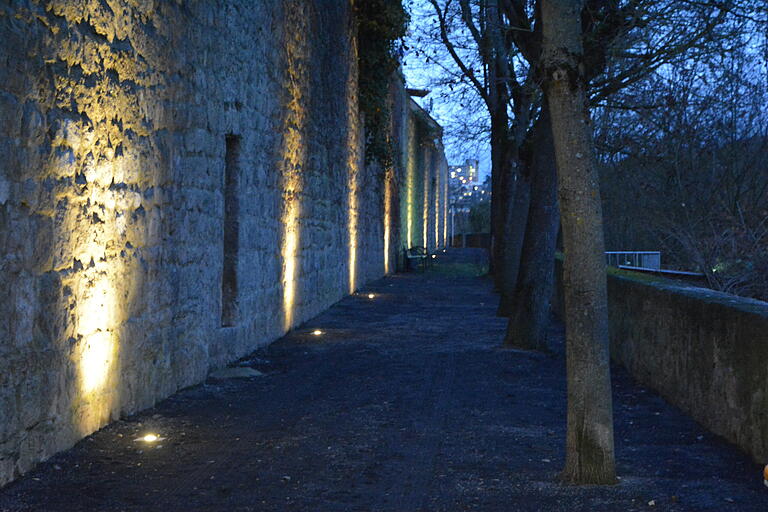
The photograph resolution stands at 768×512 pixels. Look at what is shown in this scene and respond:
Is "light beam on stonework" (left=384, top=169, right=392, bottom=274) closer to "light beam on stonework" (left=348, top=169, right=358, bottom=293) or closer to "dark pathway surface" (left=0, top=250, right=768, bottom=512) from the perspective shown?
"light beam on stonework" (left=348, top=169, right=358, bottom=293)

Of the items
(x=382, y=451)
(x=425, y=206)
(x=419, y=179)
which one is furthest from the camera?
(x=425, y=206)

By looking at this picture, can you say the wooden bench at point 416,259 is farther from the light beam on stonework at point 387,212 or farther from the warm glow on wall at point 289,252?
the warm glow on wall at point 289,252

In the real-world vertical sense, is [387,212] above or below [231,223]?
above

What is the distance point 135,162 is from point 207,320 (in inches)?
90.6

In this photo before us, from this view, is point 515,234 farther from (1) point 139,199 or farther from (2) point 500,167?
(1) point 139,199

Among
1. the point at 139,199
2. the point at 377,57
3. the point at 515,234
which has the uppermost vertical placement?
the point at 377,57

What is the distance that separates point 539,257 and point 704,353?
4899 millimetres

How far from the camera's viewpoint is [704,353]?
6.71 m

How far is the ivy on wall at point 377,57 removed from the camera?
775 inches

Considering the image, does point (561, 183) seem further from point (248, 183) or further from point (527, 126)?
point (527, 126)

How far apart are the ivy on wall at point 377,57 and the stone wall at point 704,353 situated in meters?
11.8

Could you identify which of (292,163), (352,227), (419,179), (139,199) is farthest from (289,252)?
(419,179)

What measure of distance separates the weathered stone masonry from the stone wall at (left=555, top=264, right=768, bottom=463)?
14.0ft

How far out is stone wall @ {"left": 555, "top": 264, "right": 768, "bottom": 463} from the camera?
5598 mm
